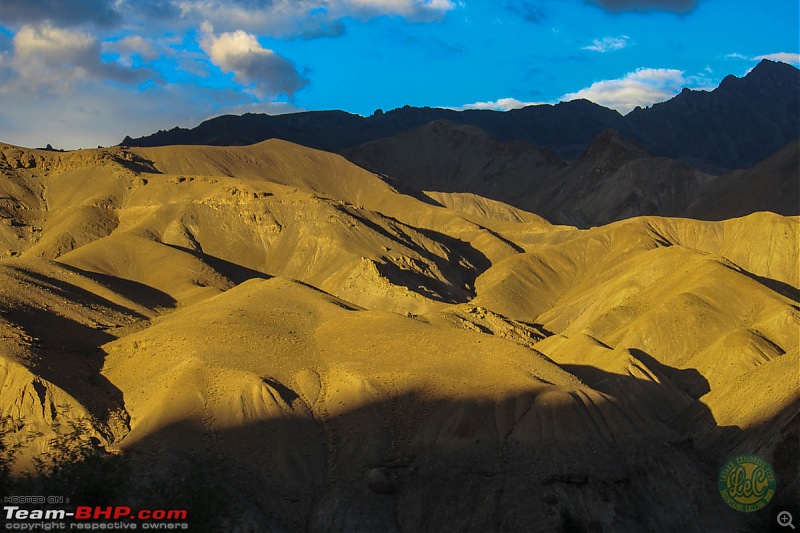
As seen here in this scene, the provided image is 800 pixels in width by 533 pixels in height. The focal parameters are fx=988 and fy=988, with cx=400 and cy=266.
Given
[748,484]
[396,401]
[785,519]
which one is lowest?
[785,519]

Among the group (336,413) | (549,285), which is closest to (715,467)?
(336,413)

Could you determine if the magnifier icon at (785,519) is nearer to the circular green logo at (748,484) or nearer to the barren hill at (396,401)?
the barren hill at (396,401)

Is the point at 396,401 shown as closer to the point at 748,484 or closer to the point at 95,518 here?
the point at 95,518

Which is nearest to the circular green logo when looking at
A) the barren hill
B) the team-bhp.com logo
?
the barren hill

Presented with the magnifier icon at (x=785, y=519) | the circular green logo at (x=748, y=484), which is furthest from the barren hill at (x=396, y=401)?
the magnifier icon at (x=785, y=519)

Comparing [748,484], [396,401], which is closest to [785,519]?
[748,484]

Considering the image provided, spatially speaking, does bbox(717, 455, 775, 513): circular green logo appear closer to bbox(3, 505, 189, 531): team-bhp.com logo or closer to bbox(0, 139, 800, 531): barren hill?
bbox(0, 139, 800, 531): barren hill
